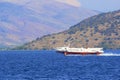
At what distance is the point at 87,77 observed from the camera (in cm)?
12631

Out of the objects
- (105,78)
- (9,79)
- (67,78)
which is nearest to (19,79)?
(9,79)

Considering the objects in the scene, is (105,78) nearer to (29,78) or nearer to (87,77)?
(87,77)

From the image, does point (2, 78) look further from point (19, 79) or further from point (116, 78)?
point (116, 78)

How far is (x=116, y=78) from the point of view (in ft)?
396

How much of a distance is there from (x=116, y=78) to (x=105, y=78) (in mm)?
3065

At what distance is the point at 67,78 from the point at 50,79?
4.25 m

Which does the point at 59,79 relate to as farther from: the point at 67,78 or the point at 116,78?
the point at 116,78

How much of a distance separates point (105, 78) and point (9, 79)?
21998 mm

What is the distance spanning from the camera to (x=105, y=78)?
402 ft

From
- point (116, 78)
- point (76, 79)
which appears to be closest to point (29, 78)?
point (76, 79)

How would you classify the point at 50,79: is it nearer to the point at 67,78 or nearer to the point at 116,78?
the point at 67,78

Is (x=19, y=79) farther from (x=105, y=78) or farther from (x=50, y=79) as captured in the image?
(x=105, y=78)

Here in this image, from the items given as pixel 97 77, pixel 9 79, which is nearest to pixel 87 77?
pixel 97 77

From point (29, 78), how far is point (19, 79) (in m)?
3.07
